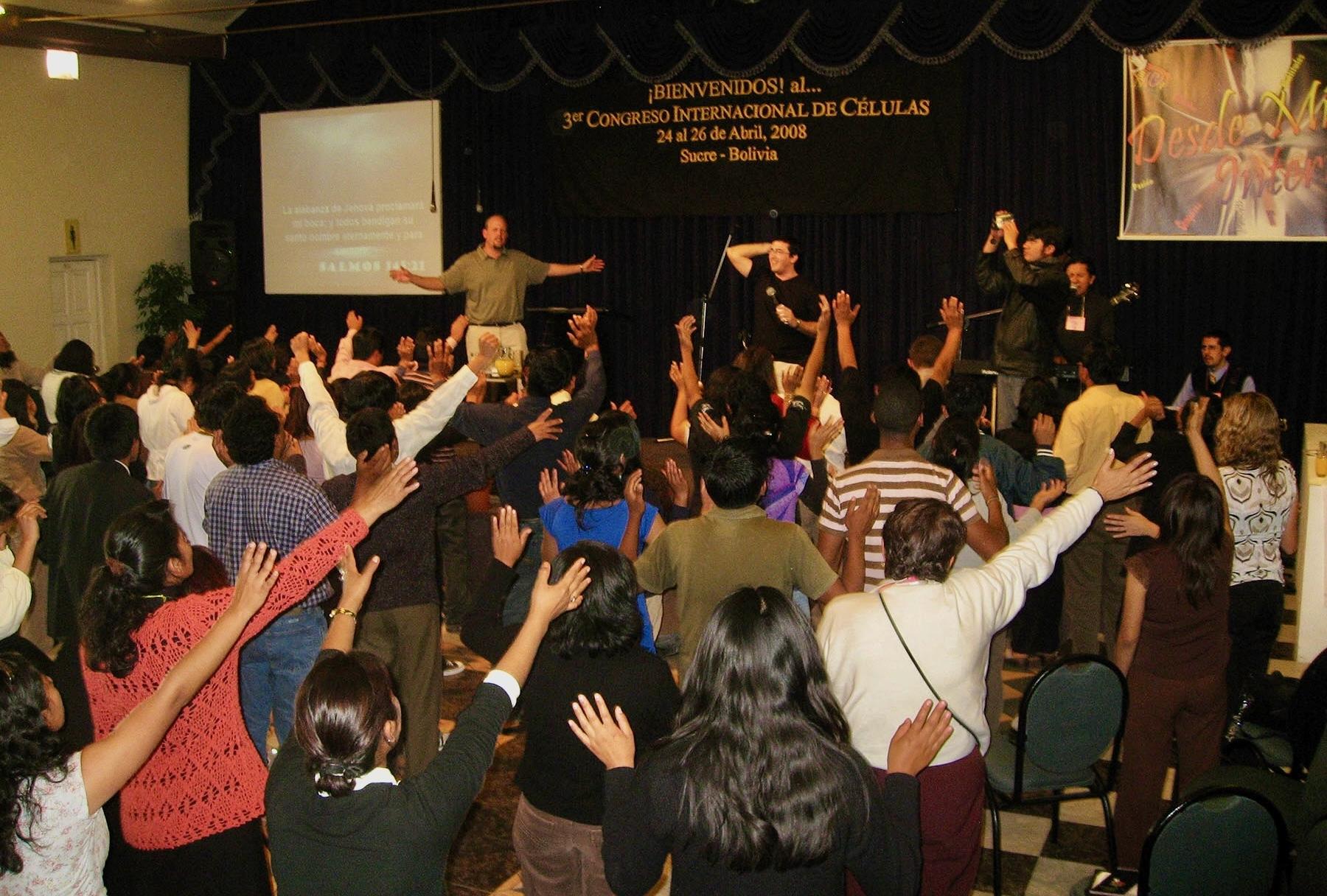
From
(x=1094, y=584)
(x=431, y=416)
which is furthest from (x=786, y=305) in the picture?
(x=431, y=416)

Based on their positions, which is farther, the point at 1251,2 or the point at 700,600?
the point at 1251,2

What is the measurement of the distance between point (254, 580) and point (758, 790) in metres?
1.17

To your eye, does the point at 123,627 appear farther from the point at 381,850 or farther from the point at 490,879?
the point at 490,879

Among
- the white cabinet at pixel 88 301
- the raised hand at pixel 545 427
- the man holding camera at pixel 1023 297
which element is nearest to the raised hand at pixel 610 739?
the raised hand at pixel 545 427

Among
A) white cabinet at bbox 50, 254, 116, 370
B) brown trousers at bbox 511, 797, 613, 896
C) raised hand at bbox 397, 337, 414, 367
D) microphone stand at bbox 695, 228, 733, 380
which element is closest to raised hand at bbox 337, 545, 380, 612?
brown trousers at bbox 511, 797, 613, 896

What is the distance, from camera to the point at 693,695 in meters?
2.03

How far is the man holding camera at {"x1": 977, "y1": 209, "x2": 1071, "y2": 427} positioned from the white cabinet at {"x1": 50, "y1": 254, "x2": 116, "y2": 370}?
9081 mm

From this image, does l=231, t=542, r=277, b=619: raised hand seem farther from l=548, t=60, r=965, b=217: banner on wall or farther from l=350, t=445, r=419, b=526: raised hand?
l=548, t=60, r=965, b=217: banner on wall

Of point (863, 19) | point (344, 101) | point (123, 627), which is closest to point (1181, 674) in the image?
point (123, 627)

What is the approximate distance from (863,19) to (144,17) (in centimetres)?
729

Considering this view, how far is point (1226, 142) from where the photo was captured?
8555 mm

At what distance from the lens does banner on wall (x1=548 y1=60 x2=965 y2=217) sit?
9812mm

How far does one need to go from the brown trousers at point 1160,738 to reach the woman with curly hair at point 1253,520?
59 cm

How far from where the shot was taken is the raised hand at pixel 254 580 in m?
2.45
